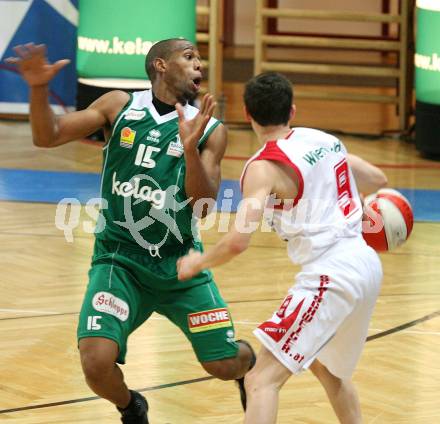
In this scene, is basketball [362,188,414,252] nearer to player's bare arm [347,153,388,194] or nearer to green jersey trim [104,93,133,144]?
player's bare arm [347,153,388,194]

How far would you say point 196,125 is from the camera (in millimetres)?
4785

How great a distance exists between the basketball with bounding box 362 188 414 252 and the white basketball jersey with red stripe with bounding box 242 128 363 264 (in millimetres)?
260

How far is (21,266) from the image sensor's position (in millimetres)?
7938

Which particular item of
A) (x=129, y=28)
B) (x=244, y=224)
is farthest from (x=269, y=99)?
(x=129, y=28)

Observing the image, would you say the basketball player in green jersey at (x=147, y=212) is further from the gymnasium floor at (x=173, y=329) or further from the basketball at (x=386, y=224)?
the basketball at (x=386, y=224)

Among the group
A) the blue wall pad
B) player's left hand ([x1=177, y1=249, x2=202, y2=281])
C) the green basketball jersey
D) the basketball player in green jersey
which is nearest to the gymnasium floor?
the blue wall pad

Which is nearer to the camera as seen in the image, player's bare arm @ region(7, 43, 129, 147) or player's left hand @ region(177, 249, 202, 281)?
player's left hand @ region(177, 249, 202, 281)

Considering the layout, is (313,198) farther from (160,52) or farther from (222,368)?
(160,52)

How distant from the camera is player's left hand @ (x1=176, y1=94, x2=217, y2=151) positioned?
474 cm

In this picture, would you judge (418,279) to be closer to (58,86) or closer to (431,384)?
(431,384)

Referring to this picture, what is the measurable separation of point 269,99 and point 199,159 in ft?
1.56

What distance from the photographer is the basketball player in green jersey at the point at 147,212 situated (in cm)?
488

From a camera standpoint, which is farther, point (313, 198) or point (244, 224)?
point (313, 198)

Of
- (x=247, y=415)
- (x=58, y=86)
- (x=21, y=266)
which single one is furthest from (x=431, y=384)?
(x=58, y=86)
